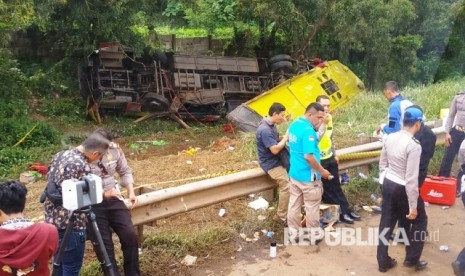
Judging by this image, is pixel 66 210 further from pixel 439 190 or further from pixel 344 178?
pixel 439 190

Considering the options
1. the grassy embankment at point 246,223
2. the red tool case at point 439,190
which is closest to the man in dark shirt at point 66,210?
the grassy embankment at point 246,223

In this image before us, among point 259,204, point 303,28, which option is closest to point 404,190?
point 259,204

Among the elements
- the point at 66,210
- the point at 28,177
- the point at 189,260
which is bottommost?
the point at 28,177

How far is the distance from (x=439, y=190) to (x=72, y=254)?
15.4ft

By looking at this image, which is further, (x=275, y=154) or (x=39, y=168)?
(x=39, y=168)

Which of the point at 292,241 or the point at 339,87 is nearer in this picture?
the point at 292,241

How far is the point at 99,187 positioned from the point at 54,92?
15369mm

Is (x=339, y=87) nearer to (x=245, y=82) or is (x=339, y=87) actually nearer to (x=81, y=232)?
(x=245, y=82)

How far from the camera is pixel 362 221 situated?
632 centimetres

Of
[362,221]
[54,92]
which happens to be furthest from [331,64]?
[362,221]

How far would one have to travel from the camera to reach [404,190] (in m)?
4.87

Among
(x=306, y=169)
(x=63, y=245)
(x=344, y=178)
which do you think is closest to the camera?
(x=63, y=245)

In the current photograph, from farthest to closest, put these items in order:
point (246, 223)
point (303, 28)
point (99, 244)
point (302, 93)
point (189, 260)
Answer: point (303, 28) < point (302, 93) < point (246, 223) < point (189, 260) < point (99, 244)

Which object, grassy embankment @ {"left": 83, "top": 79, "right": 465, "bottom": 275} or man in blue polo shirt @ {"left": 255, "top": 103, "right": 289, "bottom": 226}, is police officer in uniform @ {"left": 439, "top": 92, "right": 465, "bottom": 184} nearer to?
grassy embankment @ {"left": 83, "top": 79, "right": 465, "bottom": 275}
